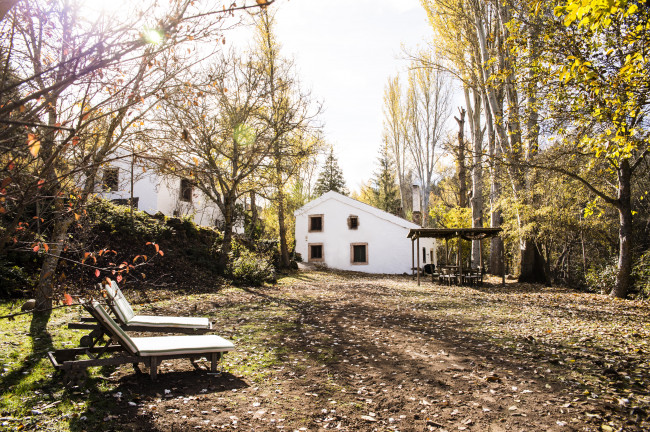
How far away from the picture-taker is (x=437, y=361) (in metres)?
5.32

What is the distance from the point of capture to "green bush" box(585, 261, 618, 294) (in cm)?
1267

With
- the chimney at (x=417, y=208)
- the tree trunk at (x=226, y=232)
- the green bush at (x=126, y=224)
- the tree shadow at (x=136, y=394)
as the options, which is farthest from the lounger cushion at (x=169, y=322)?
the chimney at (x=417, y=208)

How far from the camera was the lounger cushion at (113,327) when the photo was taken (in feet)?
12.4

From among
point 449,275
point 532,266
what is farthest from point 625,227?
point 449,275

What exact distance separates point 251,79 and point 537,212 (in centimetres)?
1110

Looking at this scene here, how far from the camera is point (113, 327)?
388 centimetres

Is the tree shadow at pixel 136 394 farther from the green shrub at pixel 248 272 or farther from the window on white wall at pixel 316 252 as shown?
the window on white wall at pixel 316 252

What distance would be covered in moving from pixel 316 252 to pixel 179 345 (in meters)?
24.6

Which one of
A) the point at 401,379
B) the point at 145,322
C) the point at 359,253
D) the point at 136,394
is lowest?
the point at 401,379

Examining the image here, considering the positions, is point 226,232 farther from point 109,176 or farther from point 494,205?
point 494,205

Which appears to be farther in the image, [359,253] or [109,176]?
[359,253]

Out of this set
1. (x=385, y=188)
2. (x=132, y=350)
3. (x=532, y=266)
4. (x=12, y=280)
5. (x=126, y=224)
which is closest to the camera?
(x=132, y=350)

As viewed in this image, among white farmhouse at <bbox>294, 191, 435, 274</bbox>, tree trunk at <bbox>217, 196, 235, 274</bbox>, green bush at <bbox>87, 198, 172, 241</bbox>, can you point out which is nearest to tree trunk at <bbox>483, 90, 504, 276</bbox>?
white farmhouse at <bbox>294, 191, 435, 274</bbox>

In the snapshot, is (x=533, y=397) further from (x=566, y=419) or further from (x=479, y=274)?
(x=479, y=274)
